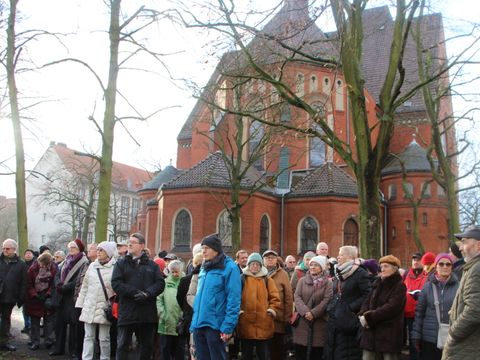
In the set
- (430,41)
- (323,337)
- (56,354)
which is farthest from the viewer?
(430,41)

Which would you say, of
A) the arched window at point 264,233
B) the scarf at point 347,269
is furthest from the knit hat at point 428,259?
the arched window at point 264,233

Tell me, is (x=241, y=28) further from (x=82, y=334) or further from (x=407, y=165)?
(x=407, y=165)

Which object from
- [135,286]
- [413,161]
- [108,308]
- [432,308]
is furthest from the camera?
[413,161]

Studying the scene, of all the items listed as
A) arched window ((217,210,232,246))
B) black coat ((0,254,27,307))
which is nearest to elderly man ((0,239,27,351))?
black coat ((0,254,27,307))

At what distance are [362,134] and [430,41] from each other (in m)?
25.9

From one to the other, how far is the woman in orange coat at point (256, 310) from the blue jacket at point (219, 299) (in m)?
1.26

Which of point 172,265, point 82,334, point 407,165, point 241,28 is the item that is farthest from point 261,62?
point 407,165

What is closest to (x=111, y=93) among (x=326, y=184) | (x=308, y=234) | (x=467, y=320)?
(x=467, y=320)

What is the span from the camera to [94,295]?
27.1 feet

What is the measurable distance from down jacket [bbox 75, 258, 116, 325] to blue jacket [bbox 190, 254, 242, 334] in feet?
7.27

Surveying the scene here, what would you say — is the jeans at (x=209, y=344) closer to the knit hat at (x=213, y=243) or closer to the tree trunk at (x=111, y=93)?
the knit hat at (x=213, y=243)

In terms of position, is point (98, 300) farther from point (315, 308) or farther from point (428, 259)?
point (428, 259)

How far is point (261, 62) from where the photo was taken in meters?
14.8

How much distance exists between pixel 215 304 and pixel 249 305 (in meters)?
1.40
